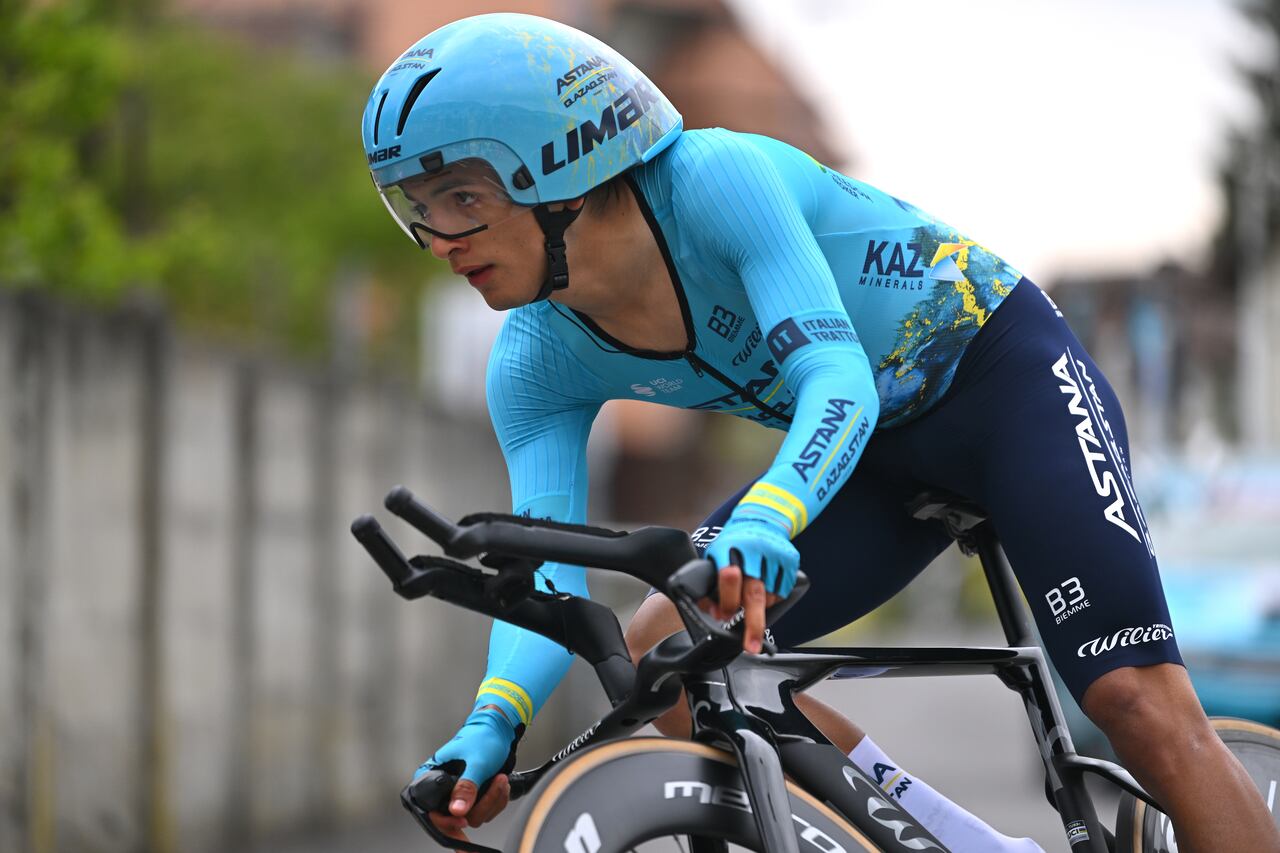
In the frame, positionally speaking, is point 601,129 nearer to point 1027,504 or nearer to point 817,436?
point 817,436

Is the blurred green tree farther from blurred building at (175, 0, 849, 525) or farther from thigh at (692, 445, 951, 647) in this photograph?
blurred building at (175, 0, 849, 525)

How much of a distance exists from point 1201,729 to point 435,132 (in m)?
1.68

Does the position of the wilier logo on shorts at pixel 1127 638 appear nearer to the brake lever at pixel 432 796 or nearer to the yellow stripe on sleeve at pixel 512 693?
the yellow stripe on sleeve at pixel 512 693

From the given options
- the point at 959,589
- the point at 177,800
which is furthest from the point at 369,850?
the point at 959,589

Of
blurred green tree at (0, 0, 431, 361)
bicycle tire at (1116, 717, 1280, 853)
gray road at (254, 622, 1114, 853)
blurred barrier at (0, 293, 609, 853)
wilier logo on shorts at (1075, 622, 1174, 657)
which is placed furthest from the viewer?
blurred green tree at (0, 0, 431, 361)

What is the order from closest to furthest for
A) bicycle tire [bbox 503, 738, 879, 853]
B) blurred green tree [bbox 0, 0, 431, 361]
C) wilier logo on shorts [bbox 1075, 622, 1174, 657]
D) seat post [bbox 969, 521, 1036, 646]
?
1. bicycle tire [bbox 503, 738, 879, 853]
2. wilier logo on shorts [bbox 1075, 622, 1174, 657]
3. seat post [bbox 969, 521, 1036, 646]
4. blurred green tree [bbox 0, 0, 431, 361]

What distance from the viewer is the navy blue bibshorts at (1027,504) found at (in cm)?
335

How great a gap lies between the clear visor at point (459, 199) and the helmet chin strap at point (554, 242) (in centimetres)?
5

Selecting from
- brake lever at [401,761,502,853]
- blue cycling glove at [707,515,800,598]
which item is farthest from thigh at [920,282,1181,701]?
brake lever at [401,761,502,853]

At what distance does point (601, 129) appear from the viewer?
10.5ft

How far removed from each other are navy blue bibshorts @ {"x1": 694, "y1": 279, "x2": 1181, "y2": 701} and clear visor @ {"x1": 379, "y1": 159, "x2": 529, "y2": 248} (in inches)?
32.6

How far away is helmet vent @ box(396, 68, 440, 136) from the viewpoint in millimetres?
3100

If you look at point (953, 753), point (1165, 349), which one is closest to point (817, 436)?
point (953, 753)

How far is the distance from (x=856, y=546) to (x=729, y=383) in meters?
0.43
